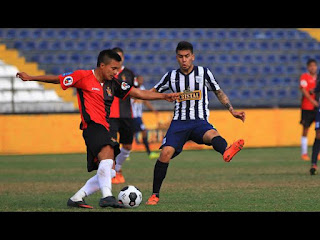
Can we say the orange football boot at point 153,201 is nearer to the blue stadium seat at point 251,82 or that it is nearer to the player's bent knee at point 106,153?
the player's bent knee at point 106,153

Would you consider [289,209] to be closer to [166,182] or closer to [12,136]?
[166,182]

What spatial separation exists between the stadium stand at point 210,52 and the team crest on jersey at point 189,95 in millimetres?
13960

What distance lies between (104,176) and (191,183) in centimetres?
351

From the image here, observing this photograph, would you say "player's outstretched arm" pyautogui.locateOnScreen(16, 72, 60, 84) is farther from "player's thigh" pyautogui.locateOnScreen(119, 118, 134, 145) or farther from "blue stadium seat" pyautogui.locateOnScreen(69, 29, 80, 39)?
"blue stadium seat" pyautogui.locateOnScreen(69, 29, 80, 39)

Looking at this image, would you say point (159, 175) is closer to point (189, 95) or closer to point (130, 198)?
point (130, 198)

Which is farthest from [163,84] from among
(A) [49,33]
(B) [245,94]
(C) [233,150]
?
(A) [49,33]

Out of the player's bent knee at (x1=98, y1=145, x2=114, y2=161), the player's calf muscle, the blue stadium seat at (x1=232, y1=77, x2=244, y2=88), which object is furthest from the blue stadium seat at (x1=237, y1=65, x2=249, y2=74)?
the player's bent knee at (x1=98, y1=145, x2=114, y2=161)

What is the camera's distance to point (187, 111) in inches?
327

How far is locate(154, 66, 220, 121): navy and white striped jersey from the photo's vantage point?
830 cm

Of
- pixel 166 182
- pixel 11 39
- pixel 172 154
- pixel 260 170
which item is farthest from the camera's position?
pixel 11 39

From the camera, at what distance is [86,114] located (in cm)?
749

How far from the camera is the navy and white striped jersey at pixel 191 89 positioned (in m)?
8.30

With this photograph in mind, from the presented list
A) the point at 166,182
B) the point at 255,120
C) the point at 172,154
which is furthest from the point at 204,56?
the point at 172,154

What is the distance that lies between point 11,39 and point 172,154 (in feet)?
52.1
